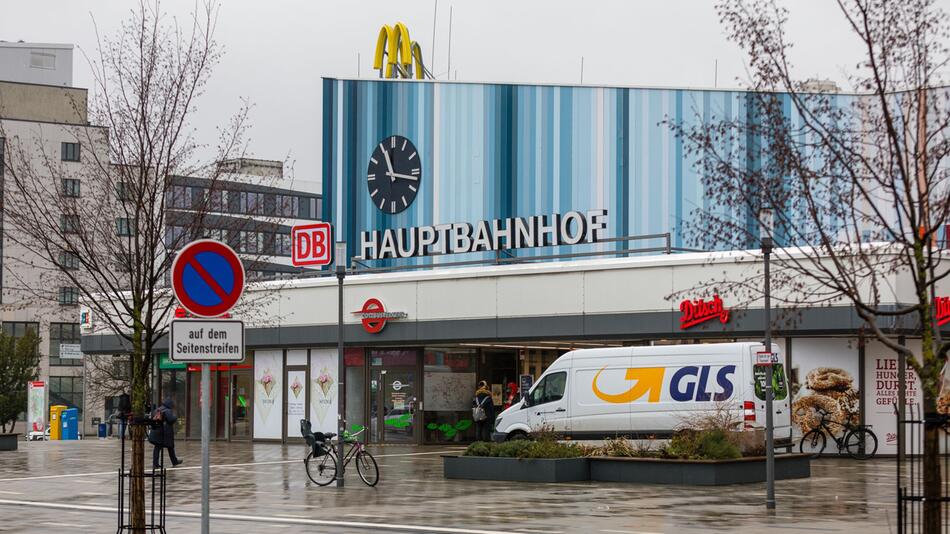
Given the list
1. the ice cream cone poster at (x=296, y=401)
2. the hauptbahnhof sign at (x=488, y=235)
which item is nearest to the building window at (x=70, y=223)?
the hauptbahnhof sign at (x=488, y=235)

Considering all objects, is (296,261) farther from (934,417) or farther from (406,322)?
(934,417)

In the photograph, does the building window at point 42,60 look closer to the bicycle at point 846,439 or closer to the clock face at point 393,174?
the clock face at point 393,174

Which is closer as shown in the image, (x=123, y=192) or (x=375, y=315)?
(x=123, y=192)

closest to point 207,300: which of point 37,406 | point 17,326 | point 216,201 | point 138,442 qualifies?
point 138,442

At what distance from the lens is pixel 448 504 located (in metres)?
20.7

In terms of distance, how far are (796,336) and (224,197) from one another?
58.2 feet

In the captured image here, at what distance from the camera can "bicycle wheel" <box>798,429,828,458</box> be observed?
31781mm

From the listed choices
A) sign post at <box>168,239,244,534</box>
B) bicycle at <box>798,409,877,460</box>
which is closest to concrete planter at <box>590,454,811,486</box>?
bicycle at <box>798,409,877,460</box>

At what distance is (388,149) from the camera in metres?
45.8

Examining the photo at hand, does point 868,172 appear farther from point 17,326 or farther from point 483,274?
point 17,326

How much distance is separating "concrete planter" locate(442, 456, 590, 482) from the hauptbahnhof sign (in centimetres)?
1288

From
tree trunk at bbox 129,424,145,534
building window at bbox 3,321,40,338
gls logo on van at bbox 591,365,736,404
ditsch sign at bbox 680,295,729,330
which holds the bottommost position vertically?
tree trunk at bbox 129,424,145,534

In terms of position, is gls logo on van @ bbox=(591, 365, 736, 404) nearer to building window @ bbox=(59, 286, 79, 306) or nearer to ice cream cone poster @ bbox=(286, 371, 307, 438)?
building window @ bbox=(59, 286, 79, 306)

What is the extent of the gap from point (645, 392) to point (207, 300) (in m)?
18.7
